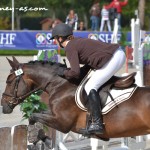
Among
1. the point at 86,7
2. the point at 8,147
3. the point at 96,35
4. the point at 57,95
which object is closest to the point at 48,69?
the point at 57,95

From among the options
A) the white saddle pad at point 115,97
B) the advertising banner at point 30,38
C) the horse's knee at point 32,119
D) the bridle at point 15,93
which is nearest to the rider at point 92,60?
the white saddle pad at point 115,97

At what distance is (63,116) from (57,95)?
0.91 feet

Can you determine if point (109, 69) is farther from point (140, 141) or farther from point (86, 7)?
point (86, 7)

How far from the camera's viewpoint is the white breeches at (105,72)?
7590 millimetres

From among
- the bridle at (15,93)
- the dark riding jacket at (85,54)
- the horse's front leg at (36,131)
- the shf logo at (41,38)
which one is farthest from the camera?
the shf logo at (41,38)

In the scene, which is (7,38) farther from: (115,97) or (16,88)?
(115,97)

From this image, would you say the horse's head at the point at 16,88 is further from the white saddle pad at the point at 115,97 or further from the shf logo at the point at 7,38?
the shf logo at the point at 7,38

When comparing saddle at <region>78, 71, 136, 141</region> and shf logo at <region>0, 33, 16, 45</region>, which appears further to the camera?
shf logo at <region>0, 33, 16, 45</region>

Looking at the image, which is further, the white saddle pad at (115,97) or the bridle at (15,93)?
the bridle at (15,93)

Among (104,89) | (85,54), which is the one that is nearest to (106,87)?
(104,89)

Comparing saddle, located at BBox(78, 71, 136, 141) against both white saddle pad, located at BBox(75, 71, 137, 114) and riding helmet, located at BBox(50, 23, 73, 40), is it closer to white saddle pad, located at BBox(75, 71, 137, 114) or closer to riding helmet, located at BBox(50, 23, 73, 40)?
white saddle pad, located at BBox(75, 71, 137, 114)

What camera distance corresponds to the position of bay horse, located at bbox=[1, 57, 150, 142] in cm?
754

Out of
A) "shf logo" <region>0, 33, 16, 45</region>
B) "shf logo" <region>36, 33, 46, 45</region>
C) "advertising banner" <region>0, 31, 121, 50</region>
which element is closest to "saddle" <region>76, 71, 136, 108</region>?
"advertising banner" <region>0, 31, 121, 50</region>

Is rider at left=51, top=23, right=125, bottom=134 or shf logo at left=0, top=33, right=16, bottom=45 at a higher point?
rider at left=51, top=23, right=125, bottom=134
